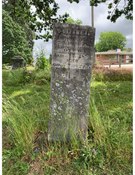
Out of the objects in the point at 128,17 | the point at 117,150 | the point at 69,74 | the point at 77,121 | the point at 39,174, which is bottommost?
the point at 39,174

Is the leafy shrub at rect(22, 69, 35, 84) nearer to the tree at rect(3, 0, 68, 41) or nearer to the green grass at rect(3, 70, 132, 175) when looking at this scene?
the tree at rect(3, 0, 68, 41)

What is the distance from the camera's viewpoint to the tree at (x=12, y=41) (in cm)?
3238

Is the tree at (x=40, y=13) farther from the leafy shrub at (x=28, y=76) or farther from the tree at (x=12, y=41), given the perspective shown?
the tree at (x=12, y=41)

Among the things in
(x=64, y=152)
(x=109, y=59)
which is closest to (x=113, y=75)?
(x=64, y=152)

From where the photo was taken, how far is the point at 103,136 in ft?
11.8

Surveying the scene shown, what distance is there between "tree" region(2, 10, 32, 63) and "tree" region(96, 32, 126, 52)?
53866mm

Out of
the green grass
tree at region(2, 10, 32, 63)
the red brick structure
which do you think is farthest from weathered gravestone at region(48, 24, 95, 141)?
tree at region(2, 10, 32, 63)

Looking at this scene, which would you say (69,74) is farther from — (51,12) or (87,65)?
(51,12)

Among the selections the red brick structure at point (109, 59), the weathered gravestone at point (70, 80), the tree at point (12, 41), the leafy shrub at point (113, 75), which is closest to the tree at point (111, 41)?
the red brick structure at point (109, 59)

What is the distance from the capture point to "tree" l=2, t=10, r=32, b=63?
3238 cm

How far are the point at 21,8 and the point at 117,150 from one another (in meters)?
7.11

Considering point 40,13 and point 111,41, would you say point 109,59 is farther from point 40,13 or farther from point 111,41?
point 111,41

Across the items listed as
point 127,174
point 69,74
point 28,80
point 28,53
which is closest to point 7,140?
point 69,74

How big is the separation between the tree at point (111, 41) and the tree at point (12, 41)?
2121 inches
